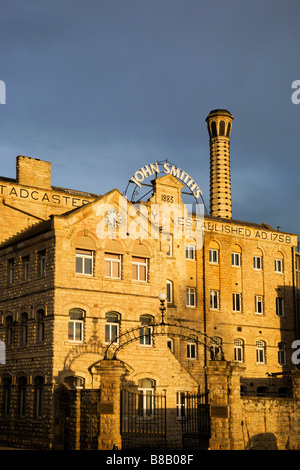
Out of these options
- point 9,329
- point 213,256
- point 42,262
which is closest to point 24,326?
point 9,329

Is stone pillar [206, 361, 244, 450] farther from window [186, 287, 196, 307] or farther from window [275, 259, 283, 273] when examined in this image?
window [275, 259, 283, 273]

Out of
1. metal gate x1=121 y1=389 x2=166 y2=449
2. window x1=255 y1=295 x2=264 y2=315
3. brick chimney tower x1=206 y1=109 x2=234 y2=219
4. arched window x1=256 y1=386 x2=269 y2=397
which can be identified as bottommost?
metal gate x1=121 y1=389 x2=166 y2=449

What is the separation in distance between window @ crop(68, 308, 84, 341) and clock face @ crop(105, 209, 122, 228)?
17.7 feet

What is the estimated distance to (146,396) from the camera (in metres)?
39.0

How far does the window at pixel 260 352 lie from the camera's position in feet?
182

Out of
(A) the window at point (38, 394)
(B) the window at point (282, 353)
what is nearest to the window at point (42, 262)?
(A) the window at point (38, 394)

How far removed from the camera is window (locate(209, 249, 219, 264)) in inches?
2141

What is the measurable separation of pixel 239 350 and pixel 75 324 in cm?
2079

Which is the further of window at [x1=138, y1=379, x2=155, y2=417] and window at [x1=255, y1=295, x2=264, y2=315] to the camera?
window at [x1=255, y1=295, x2=264, y2=315]

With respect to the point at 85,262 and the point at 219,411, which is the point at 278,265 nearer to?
the point at 85,262

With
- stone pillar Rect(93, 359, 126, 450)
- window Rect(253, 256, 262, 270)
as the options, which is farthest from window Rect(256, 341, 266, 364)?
stone pillar Rect(93, 359, 126, 450)

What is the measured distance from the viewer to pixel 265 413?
35.1 m

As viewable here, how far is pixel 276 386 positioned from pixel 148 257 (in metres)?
20.7
